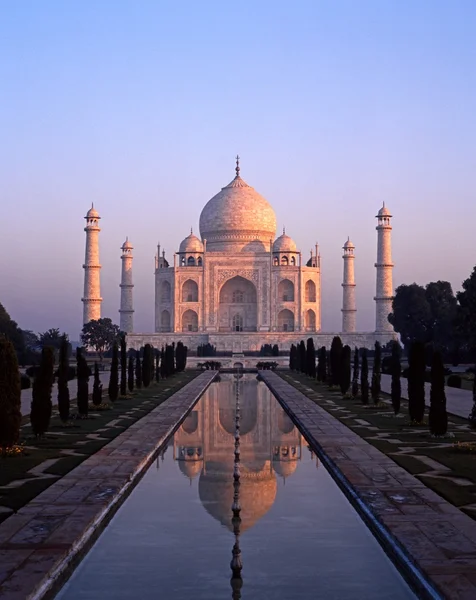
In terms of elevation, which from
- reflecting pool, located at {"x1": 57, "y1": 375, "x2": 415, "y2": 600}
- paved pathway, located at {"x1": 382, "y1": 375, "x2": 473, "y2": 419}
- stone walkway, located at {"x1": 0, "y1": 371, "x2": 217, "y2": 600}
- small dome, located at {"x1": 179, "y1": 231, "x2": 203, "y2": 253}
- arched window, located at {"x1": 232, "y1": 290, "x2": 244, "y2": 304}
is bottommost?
reflecting pool, located at {"x1": 57, "y1": 375, "x2": 415, "y2": 600}

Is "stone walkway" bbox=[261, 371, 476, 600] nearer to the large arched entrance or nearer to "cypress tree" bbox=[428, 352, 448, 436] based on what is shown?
"cypress tree" bbox=[428, 352, 448, 436]

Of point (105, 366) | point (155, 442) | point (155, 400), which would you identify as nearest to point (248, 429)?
point (155, 442)

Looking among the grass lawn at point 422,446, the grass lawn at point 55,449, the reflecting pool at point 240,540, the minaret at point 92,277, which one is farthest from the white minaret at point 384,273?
the reflecting pool at point 240,540

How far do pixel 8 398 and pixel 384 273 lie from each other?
39.9 meters

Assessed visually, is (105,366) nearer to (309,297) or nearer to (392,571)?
(309,297)

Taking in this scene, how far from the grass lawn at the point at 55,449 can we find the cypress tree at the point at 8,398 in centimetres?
27

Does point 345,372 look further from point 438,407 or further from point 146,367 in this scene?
point 438,407

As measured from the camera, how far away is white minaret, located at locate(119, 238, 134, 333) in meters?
50.4

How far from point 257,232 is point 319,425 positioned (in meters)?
38.8

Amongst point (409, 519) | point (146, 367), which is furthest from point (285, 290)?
point (409, 519)

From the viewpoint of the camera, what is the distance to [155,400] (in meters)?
19.3

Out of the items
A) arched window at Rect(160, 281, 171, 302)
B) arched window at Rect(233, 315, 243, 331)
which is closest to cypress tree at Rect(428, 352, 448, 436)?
arched window at Rect(233, 315, 243, 331)

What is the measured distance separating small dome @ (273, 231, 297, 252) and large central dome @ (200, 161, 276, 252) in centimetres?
73

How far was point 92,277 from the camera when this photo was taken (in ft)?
159
